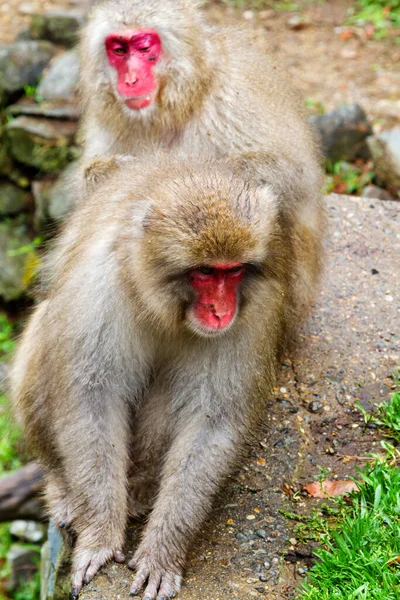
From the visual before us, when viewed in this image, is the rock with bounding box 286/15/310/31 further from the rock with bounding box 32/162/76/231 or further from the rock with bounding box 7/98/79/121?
the rock with bounding box 32/162/76/231

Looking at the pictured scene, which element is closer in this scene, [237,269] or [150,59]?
[237,269]

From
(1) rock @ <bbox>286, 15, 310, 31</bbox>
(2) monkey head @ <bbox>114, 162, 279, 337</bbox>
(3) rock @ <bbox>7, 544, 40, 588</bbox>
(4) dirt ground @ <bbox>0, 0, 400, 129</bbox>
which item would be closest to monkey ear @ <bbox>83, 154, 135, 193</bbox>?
(2) monkey head @ <bbox>114, 162, 279, 337</bbox>

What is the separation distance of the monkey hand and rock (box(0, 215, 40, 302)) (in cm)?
643

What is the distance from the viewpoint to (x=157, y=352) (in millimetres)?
3688

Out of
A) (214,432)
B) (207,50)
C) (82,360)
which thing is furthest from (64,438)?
(207,50)

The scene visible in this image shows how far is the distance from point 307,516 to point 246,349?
866 mm

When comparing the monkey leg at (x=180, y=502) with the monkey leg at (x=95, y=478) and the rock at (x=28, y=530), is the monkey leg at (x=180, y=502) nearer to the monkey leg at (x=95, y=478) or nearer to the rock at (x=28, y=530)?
the monkey leg at (x=95, y=478)

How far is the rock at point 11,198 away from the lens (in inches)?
396

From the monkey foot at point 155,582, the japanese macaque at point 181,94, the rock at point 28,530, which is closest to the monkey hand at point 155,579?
the monkey foot at point 155,582

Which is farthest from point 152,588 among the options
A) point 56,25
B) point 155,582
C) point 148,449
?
point 56,25

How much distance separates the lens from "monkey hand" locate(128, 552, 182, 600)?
3.43m

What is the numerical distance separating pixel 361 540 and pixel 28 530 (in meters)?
4.84

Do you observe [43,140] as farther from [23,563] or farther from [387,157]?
[23,563]

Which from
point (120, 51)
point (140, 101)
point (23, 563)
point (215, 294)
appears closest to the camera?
point (215, 294)
